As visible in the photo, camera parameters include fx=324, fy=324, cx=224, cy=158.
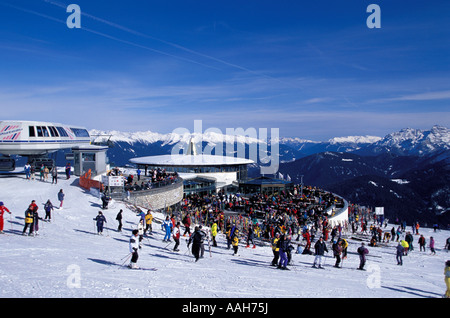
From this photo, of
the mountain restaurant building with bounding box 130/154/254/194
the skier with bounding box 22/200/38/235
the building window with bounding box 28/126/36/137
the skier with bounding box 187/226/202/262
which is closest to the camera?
the skier with bounding box 187/226/202/262

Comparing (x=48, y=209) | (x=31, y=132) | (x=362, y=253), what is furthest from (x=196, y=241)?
(x=31, y=132)

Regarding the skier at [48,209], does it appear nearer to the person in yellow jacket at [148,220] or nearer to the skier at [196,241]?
the person in yellow jacket at [148,220]

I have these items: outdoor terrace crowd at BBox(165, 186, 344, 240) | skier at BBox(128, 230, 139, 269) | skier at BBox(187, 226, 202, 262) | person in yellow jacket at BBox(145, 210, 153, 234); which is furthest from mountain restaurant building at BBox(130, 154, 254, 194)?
skier at BBox(128, 230, 139, 269)

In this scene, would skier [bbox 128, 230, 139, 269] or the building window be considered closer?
skier [bbox 128, 230, 139, 269]

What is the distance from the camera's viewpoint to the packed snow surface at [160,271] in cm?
903

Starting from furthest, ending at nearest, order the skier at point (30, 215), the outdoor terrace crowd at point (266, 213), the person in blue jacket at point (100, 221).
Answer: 1. the outdoor terrace crowd at point (266, 213)
2. the person in blue jacket at point (100, 221)
3. the skier at point (30, 215)

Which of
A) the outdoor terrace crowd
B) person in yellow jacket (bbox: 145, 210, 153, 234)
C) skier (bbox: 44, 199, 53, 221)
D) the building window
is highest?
the building window

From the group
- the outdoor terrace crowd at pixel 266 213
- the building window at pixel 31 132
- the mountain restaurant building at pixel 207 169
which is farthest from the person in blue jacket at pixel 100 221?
the mountain restaurant building at pixel 207 169

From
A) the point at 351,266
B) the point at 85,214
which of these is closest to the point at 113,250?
the point at 85,214

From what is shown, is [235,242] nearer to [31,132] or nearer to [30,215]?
[30,215]

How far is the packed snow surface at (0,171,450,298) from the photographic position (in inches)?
356

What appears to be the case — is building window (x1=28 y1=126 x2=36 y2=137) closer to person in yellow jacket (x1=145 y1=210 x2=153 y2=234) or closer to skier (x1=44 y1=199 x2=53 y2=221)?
skier (x1=44 y1=199 x2=53 y2=221)

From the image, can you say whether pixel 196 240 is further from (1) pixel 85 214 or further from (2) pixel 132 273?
(1) pixel 85 214

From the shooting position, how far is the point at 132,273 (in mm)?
10484
